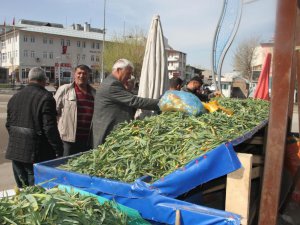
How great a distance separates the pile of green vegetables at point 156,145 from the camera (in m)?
2.07

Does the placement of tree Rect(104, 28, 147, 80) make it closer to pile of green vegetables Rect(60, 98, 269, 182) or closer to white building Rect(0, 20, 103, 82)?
white building Rect(0, 20, 103, 82)

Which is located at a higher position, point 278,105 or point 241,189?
point 278,105

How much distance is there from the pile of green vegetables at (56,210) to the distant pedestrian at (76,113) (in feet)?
7.61

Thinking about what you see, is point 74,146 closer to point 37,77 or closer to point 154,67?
point 37,77

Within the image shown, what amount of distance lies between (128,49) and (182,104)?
4240 centimetres

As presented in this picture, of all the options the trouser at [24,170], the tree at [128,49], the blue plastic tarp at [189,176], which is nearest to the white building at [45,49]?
the tree at [128,49]

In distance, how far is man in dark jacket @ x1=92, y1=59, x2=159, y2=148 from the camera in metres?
3.36

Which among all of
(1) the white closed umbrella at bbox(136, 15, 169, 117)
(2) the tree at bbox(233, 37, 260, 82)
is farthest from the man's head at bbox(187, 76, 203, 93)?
(2) the tree at bbox(233, 37, 260, 82)

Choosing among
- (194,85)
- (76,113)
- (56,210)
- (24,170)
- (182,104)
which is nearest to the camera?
(56,210)

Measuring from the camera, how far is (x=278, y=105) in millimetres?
1861

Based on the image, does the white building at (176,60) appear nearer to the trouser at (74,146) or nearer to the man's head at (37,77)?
the trouser at (74,146)

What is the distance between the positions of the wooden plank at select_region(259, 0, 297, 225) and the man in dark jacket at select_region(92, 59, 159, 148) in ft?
5.36

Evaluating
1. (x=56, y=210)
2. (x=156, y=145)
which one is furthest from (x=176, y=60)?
(x=56, y=210)

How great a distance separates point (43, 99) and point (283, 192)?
261 centimetres
